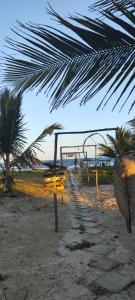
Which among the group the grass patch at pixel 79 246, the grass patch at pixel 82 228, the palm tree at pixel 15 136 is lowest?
the grass patch at pixel 79 246

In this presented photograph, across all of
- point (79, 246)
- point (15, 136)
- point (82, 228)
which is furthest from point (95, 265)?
point (15, 136)

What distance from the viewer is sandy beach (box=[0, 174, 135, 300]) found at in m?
5.19

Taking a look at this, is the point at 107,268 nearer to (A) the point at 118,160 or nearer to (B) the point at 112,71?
(A) the point at 118,160

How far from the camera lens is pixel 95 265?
617 centimetres

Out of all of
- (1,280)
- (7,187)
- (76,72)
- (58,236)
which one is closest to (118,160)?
(76,72)

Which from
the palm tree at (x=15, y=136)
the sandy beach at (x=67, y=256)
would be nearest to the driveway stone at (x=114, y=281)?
the sandy beach at (x=67, y=256)

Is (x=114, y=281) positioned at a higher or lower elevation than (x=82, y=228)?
lower

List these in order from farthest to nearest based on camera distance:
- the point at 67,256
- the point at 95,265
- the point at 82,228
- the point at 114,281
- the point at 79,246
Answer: the point at 82,228
the point at 79,246
the point at 67,256
the point at 95,265
the point at 114,281

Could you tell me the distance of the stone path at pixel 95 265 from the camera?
5.03m

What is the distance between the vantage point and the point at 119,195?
408 cm

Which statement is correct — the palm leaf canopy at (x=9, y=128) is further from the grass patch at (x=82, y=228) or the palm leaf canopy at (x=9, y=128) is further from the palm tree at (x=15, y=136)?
the grass patch at (x=82, y=228)

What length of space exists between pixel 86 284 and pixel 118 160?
2.39m

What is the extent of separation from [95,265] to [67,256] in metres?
0.86

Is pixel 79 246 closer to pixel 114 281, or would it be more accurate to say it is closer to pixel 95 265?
pixel 95 265
